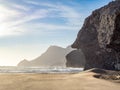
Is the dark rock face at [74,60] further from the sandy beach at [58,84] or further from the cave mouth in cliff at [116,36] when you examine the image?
the sandy beach at [58,84]

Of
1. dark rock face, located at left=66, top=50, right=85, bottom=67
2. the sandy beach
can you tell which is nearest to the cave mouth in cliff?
the sandy beach

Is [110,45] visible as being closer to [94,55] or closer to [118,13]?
[118,13]

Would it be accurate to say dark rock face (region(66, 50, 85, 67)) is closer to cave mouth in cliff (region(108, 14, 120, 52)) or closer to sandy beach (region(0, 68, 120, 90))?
cave mouth in cliff (region(108, 14, 120, 52))

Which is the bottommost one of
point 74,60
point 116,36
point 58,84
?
point 58,84

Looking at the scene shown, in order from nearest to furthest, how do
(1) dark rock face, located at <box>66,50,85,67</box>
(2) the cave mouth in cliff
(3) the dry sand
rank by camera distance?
(3) the dry sand, (2) the cave mouth in cliff, (1) dark rock face, located at <box>66,50,85,67</box>

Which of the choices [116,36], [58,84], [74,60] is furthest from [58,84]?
[74,60]

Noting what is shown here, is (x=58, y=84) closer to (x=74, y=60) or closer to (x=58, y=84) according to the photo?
(x=58, y=84)

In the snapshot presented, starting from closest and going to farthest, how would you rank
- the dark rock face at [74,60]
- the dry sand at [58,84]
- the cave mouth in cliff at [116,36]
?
the dry sand at [58,84] → the cave mouth in cliff at [116,36] → the dark rock face at [74,60]

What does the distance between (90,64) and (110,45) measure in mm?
71308

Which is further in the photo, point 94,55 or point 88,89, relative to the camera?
point 94,55

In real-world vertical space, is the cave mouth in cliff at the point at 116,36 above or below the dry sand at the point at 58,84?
above

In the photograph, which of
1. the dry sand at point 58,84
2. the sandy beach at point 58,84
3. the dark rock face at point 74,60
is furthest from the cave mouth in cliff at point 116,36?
the dark rock face at point 74,60

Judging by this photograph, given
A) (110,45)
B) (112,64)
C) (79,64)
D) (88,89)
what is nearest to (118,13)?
(110,45)

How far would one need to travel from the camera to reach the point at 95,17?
95.7 metres
